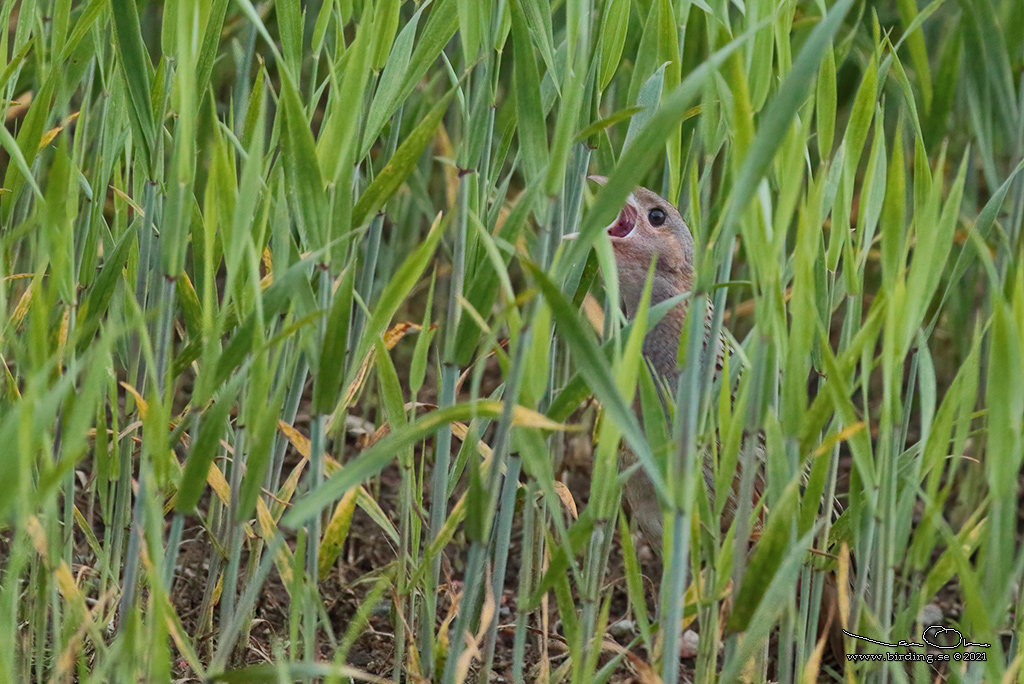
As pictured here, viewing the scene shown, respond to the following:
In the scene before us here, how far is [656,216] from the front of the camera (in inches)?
90.6

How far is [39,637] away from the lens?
61.9 inches

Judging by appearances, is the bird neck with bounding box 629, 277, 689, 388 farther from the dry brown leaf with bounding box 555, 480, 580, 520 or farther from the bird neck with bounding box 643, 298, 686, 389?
the dry brown leaf with bounding box 555, 480, 580, 520

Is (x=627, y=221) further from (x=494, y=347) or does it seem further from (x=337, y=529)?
(x=337, y=529)

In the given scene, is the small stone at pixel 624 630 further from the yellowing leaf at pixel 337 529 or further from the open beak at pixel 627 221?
the yellowing leaf at pixel 337 529

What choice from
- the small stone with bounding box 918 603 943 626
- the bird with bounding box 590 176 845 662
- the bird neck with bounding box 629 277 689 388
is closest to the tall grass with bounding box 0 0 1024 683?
the bird with bounding box 590 176 845 662

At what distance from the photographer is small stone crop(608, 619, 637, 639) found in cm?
227

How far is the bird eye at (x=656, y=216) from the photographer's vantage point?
7.52ft

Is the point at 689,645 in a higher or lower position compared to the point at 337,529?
lower

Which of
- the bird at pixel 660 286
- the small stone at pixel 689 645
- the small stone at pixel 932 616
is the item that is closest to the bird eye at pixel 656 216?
the bird at pixel 660 286

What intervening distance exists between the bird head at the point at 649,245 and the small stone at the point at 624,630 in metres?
0.61

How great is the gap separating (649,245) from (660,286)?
16 centimetres

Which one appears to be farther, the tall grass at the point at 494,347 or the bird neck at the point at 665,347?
the bird neck at the point at 665,347

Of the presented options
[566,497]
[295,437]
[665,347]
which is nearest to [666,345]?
[665,347]

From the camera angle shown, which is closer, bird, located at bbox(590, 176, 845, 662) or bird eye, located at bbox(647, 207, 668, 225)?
bird, located at bbox(590, 176, 845, 662)
